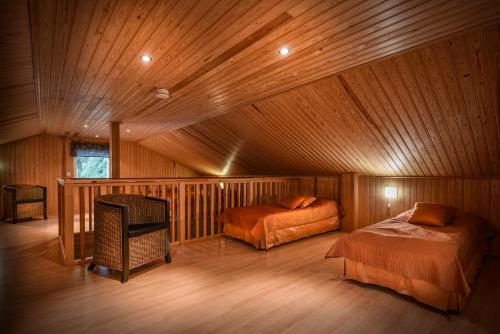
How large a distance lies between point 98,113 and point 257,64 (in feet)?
11.4

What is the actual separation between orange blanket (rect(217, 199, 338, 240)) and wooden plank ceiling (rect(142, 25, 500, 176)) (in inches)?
35.3

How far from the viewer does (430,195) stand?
4.34 m

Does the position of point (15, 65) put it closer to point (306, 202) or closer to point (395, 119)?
point (395, 119)

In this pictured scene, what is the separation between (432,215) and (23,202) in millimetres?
7747

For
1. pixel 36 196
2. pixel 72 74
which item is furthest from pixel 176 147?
pixel 72 74

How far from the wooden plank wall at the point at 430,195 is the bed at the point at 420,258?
710 mm

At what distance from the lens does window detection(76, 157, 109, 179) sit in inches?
311

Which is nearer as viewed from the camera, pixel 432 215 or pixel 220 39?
pixel 220 39

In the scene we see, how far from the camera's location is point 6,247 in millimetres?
4059

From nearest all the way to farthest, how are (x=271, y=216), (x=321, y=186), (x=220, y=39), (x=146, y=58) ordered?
(x=220, y=39), (x=146, y=58), (x=271, y=216), (x=321, y=186)

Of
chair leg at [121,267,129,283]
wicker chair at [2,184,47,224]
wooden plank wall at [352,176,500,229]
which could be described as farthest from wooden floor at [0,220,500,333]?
wicker chair at [2,184,47,224]

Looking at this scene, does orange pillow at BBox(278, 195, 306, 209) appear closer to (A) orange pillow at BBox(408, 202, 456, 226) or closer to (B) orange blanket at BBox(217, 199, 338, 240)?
(B) orange blanket at BBox(217, 199, 338, 240)

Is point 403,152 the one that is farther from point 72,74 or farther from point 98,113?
point 98,113

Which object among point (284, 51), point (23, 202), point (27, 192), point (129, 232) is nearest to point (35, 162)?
point (27, 192)
